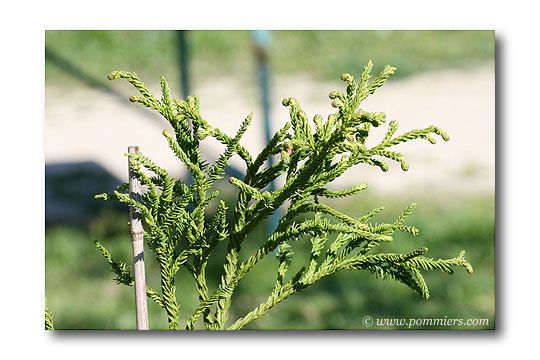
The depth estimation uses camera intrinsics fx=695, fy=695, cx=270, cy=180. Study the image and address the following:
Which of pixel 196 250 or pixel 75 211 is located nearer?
pixel 196 250

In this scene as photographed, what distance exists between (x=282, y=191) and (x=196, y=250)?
22 cm

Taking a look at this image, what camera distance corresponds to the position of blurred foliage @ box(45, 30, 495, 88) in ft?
9.43

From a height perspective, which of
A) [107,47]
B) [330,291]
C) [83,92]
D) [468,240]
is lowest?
[330,291]

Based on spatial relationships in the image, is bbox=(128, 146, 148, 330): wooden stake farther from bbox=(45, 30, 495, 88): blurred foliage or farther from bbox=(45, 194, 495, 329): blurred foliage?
bbox=(45, 30, 495, 88): blurred foliage

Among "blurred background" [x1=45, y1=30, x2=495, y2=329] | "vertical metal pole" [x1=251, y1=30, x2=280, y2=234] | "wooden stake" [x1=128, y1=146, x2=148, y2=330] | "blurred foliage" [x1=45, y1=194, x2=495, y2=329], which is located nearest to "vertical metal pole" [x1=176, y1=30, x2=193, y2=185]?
"blurred background" [x1=45, y1=30, x2=495, y2=329]

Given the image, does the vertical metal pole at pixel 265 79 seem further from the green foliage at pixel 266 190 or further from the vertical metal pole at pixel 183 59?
the green foliage at pixel 266 190

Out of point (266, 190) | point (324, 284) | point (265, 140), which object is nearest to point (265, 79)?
point (265, 140)

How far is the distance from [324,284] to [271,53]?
1.03 meters

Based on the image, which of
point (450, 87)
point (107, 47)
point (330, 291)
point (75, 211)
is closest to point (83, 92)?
point (107, 47)

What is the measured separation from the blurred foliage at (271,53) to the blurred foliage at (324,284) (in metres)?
0.61
